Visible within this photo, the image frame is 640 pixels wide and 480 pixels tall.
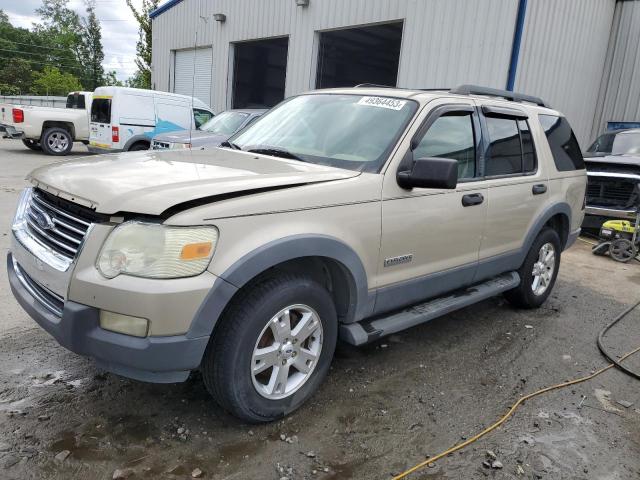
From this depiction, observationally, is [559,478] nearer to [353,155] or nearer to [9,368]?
[353,155]

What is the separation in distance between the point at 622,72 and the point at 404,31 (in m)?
6.57

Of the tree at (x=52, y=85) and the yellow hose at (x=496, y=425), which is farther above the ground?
the tree at (x=52, y=85)

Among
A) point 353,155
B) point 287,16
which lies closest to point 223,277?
point 353,155

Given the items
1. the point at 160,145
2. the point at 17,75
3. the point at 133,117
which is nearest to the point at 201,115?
the point at 133,117

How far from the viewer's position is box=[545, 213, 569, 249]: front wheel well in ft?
17.0

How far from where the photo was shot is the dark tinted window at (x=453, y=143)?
3592mm

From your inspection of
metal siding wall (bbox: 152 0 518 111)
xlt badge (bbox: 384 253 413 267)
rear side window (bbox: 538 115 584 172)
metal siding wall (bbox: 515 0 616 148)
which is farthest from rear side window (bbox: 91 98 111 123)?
xlt badge (bbox: 384 253 413 267)

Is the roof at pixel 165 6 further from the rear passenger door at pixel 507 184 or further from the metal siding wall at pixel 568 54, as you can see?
the rear passenger door at pixel 507 184

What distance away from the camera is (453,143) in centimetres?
382

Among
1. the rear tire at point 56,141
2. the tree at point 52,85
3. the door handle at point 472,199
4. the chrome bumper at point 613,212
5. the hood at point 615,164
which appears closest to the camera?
the door handle at point 472,199

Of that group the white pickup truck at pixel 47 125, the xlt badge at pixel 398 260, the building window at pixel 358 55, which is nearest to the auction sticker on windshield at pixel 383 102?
the xlt badge at pixel 398 260

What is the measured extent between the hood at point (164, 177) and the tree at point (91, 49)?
8174cm

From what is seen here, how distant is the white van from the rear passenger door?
10.2 m

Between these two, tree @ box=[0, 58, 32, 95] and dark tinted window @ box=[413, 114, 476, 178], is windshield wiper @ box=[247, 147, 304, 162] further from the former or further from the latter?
tree @ box=[0, 58, 32, 95]
